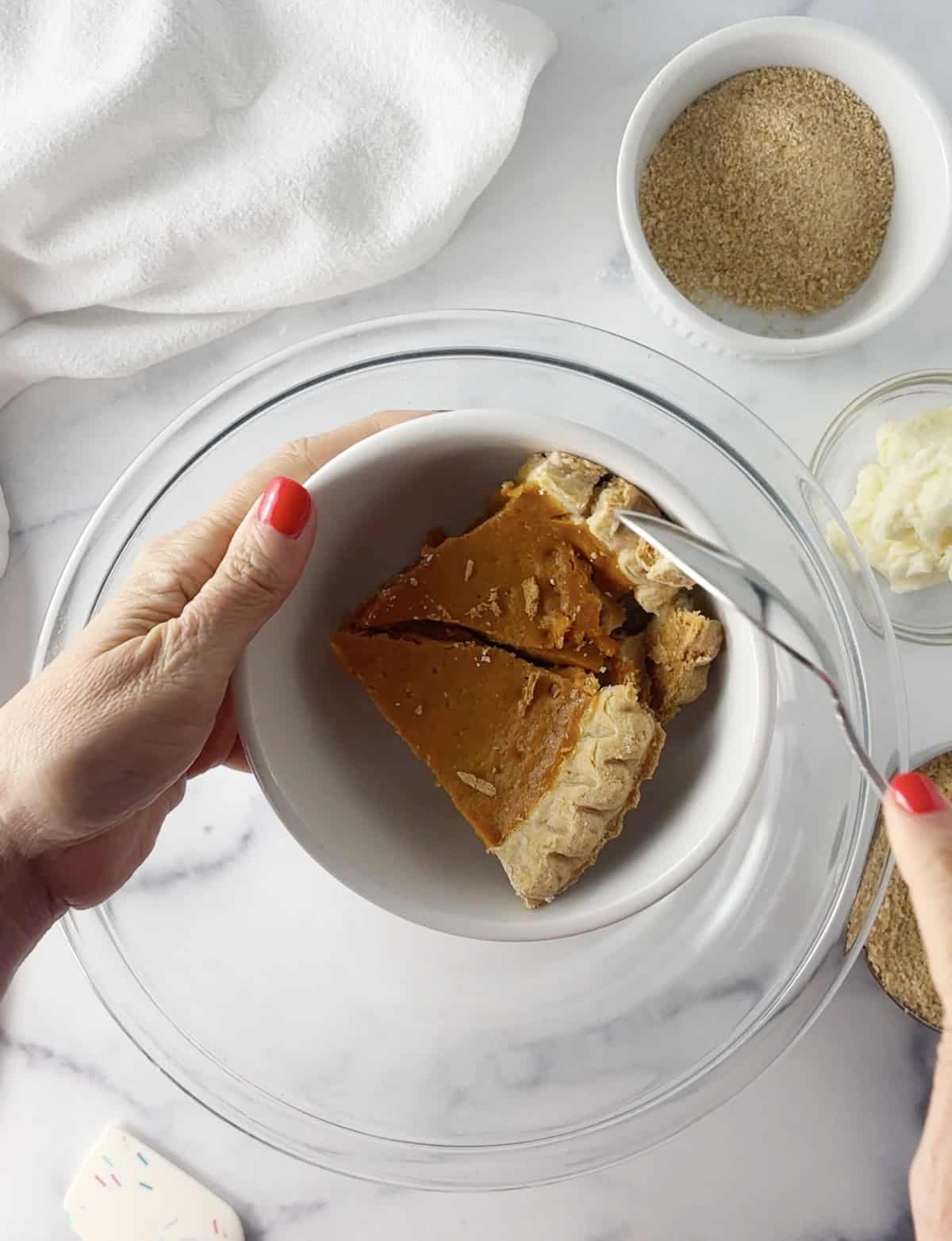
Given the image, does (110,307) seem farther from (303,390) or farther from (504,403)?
(504,403)

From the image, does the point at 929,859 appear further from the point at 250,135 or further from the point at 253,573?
the point at 250,135

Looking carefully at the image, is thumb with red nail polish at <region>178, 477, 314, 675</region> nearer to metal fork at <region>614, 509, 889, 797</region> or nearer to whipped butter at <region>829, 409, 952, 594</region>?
metal fork at <region>614, 509, 889, 797</region>

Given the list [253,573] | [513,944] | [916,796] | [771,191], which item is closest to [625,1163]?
[513,944]

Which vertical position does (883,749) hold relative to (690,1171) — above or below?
above

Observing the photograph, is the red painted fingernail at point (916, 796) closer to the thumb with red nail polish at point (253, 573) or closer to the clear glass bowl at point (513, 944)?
the clear glass bowl at point (513, 944)

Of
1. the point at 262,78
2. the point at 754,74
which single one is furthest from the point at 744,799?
the point at 262,78
